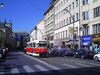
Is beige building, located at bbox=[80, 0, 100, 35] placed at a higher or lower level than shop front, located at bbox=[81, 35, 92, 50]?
higher

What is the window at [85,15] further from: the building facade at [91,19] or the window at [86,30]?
the window at [86,30]

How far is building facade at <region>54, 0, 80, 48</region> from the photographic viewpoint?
2512 inches

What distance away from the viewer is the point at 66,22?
75.8m

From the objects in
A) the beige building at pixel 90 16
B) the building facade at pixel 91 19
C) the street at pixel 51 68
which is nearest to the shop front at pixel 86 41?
the building facade at pixel 91 19

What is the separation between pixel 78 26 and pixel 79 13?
2.81m

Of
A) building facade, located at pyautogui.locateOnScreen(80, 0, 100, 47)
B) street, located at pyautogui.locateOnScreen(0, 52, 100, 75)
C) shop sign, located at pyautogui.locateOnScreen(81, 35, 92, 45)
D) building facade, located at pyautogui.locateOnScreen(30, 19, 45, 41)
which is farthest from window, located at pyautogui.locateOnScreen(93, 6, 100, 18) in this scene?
building facade, located at pyautogui.locateOnScreen(30, 19, 45, 41)

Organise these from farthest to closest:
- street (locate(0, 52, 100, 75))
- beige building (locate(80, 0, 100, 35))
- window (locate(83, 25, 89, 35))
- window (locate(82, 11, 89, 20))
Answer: window (locate(82, 11, 89, 20)) < window (locate(83, 25, 89, 35)) < beige building (locate(80, 0, 100, 35)) < street (locate(0, 52, 100, 75))

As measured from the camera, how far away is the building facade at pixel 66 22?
209 ft

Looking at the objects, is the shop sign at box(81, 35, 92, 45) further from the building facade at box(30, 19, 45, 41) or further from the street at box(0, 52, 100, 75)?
the building facade at box(30, 19, 45, 41)

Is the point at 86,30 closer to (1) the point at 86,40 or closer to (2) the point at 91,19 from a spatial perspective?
→ (1) the point at 86,40

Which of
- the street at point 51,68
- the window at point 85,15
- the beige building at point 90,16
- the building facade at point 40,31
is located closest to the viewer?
the street at point 51,68

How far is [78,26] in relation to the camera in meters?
62.5

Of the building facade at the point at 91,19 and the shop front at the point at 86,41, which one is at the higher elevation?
the building facade at the point at 91,19

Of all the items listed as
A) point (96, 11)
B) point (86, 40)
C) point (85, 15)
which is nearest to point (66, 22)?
point (85, 15)
